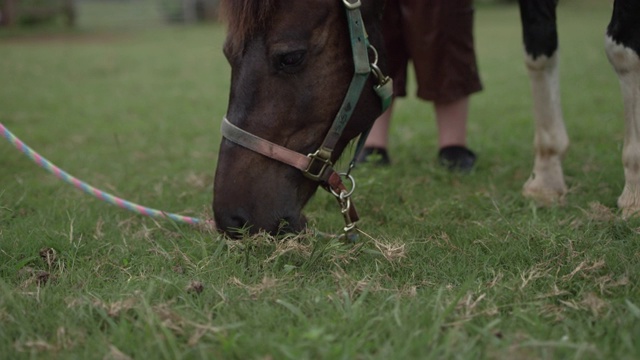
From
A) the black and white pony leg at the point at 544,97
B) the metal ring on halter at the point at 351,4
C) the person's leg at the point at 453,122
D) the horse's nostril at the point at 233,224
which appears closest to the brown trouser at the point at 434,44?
the person's leg at the point at 453,122

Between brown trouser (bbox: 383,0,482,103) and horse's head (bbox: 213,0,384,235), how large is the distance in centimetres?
146

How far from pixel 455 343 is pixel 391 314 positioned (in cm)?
21

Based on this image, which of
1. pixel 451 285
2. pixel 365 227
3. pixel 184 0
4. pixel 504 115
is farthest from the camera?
pixel 184 0

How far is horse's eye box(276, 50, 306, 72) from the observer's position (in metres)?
2.18

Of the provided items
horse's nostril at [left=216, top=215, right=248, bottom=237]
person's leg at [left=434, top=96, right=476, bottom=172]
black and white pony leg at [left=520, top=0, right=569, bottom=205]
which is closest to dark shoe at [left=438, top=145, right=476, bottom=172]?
person's leg at [left=434, top=96, right=476, bottom=172]

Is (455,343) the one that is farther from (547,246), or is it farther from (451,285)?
(547,246)

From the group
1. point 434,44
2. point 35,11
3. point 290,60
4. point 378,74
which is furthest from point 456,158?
point 35,11

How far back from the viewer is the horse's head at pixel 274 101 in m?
2.16

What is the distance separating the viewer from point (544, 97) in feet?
10.5

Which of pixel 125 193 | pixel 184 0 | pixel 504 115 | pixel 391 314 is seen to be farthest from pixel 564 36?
pixel 184 0

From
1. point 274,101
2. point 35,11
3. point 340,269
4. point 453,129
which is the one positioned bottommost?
point 35,11

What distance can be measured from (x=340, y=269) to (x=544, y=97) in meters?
1.78

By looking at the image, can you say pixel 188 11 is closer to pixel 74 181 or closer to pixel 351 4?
pixel 74 181

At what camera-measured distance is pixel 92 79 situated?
9.63m
